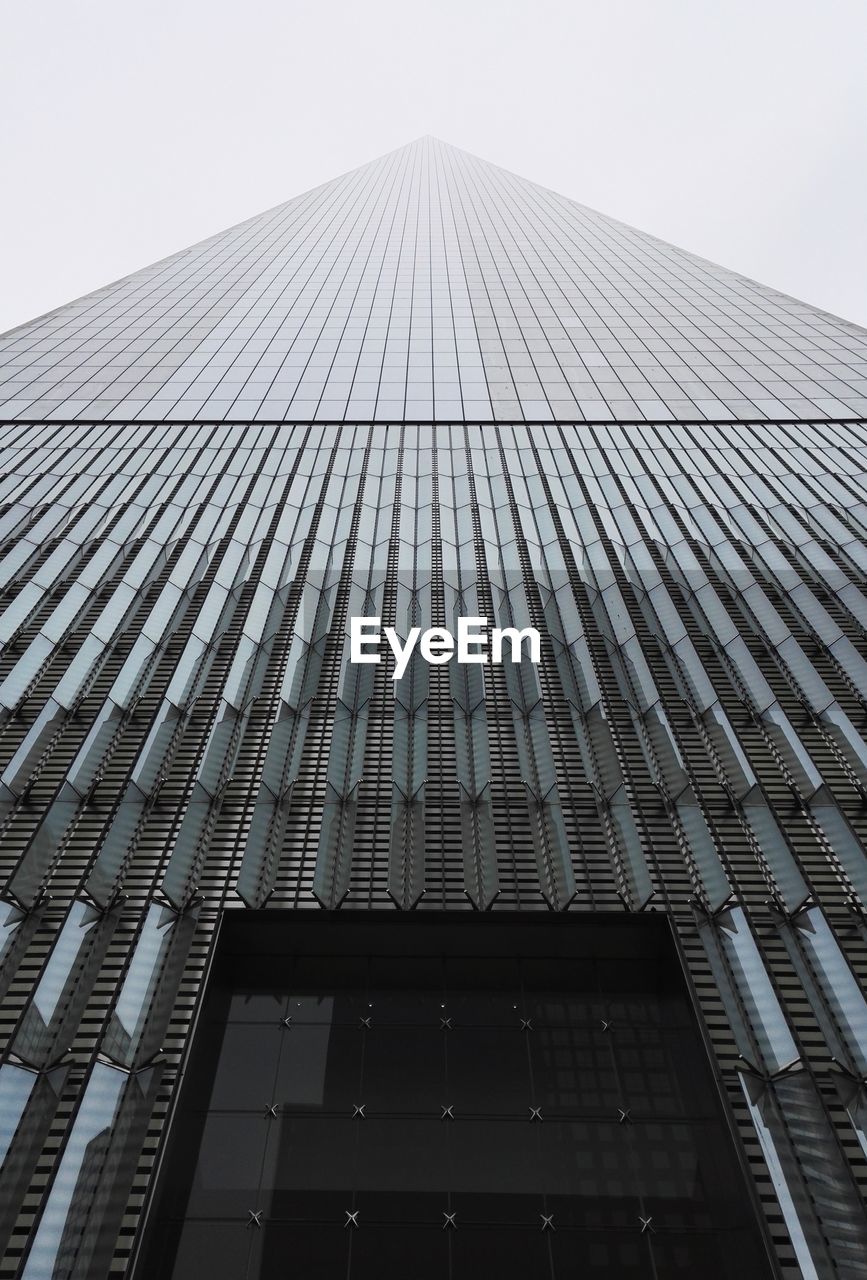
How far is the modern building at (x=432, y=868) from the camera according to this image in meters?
7.00

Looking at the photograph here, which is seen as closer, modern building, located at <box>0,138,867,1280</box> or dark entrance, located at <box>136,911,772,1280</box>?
dark entrance, located at <box>136,911,772,1280</box>

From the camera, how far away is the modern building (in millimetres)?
7000

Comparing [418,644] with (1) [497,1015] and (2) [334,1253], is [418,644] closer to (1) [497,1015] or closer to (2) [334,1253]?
(1) [497,1015]

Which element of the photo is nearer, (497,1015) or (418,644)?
(497,1015)

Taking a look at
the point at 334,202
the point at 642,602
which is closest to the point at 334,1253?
the point at 642,602

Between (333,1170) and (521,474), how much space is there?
16.2 m

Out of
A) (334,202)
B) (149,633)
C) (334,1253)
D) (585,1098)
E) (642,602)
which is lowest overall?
(334,1253)

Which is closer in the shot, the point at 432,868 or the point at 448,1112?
the point at 448,1112

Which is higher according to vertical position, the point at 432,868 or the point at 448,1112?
the point at 432,868

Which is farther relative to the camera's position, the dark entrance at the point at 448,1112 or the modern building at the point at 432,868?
the modern building at the point at 432,868

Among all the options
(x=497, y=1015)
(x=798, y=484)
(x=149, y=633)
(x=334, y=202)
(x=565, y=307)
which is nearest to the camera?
(x=497, y=1015)

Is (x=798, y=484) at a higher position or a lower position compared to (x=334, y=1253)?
higher

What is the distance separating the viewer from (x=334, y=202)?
56.5 metres

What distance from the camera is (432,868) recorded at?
31.9 feet
